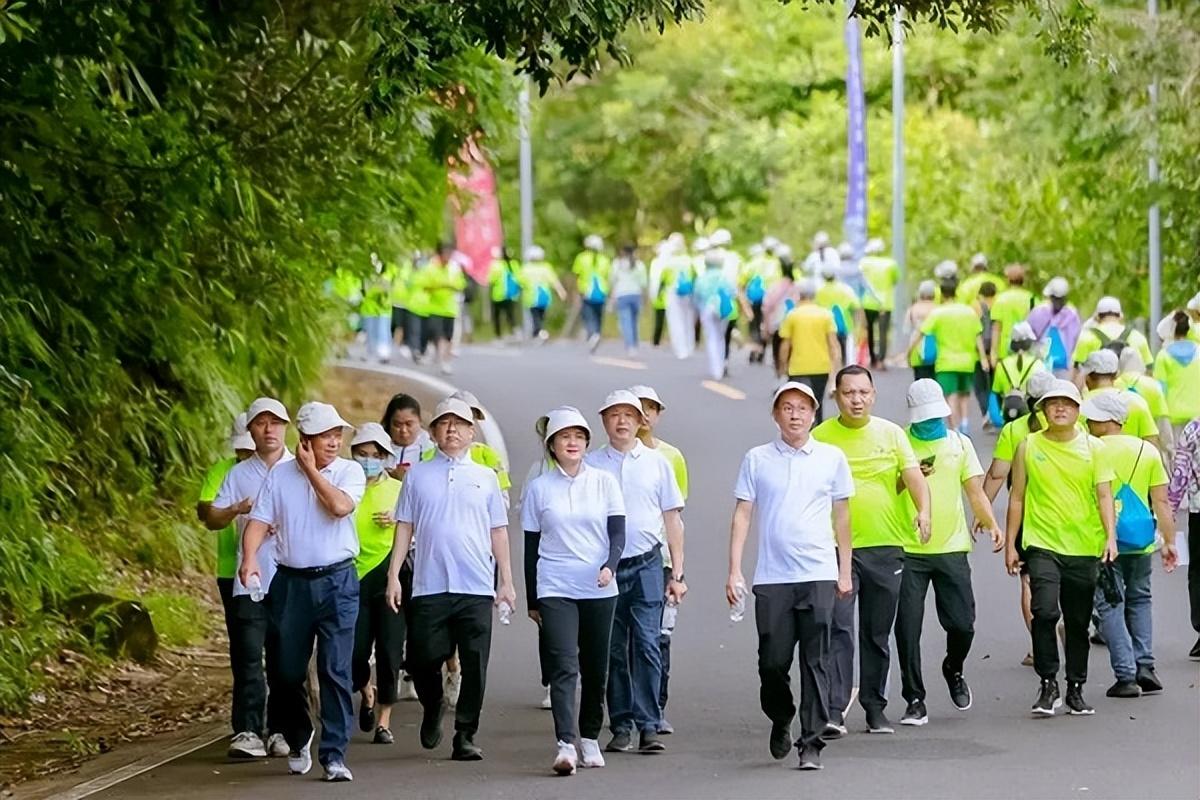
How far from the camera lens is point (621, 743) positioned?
1189cm

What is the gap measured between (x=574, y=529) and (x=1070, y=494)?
9.15 ft

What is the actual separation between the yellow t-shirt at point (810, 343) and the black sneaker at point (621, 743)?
10.9 metres

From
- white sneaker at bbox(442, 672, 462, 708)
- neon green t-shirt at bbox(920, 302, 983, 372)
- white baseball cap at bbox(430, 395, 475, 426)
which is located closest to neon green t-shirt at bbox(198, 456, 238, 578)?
white baseball cap at bbox(430, 395, 475, 426)

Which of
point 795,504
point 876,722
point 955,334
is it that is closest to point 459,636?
point 795,504

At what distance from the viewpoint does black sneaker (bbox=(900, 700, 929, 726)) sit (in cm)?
1241

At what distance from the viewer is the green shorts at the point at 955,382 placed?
24.6 meters

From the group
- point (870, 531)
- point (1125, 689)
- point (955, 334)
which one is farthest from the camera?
point (955, 334)

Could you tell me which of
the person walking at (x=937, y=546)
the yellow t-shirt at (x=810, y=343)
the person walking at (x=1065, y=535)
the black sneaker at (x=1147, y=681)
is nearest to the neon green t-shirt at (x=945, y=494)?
the person walking at (x=937, y=546)

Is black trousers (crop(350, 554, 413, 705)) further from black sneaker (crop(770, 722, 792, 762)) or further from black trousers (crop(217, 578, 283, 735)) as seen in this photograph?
black sneaker (crop(770, 722, 792, 762))

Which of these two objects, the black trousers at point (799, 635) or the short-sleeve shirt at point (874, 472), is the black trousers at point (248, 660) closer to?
the black trousers at point (799, 635)

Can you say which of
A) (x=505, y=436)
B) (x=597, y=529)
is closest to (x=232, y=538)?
(x=597, y=529)

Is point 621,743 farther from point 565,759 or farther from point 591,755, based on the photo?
point 565,759

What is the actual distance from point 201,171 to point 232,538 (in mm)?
3282

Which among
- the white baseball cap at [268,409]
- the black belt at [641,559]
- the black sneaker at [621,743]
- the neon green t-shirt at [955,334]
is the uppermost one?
the neon green t-shirt at [955,334]
